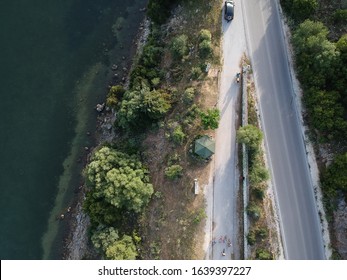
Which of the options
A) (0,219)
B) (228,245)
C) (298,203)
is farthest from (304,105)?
(0,219)

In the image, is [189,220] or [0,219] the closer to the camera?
[189,220]

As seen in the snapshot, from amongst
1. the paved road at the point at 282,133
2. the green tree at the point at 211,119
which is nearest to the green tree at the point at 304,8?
the paved road at the point at 282,133

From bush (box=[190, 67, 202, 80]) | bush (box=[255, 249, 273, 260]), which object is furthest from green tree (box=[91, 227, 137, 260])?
bush (box=[190, 67, 202, 80])

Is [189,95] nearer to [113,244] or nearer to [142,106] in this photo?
[142,106]

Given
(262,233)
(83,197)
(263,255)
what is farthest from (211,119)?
(83,197)

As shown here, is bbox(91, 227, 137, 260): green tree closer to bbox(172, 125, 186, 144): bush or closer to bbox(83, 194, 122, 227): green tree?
bbox(83, 194, 122, 227): green tree

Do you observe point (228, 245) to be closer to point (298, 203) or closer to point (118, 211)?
point (298, 203)
